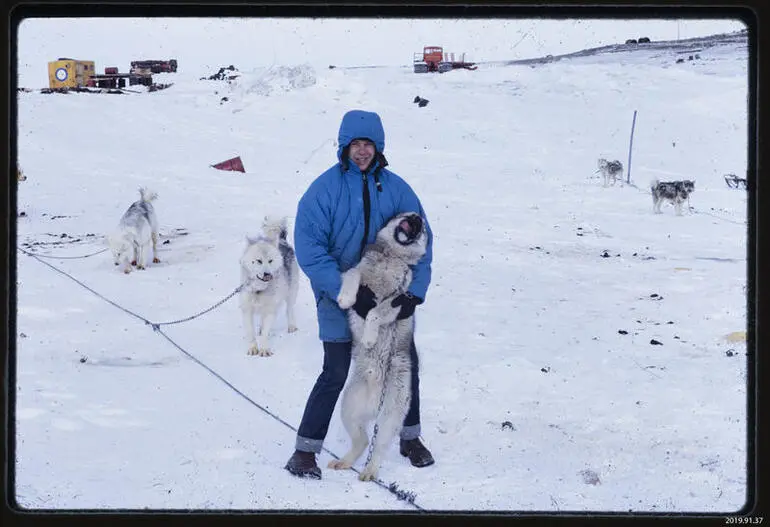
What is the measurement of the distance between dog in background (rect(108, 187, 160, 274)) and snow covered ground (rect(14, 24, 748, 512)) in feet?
0.89

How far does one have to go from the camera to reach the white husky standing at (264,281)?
5.53m

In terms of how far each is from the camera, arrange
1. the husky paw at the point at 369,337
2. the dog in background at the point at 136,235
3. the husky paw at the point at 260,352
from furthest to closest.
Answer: the dog in background at the point at 136,235 → the husky paw at the point at 260,352 → the husky paw at the point at 369,337

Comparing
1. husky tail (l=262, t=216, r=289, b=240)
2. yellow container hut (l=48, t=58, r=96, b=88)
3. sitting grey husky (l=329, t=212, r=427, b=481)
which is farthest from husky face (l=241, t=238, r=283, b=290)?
sitting grey husky (l=329, t=212, r=427, b=481)

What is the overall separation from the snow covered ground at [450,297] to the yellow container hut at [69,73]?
19 cm

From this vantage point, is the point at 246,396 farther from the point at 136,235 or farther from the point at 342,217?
the point at 136,235

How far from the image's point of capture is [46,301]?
480cm

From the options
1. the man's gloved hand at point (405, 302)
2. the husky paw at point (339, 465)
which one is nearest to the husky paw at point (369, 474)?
the husky paw at point (339, 465)

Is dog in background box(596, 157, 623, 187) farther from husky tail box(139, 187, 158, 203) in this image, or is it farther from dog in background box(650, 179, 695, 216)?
husky tail box(139, 187, 158, 203)

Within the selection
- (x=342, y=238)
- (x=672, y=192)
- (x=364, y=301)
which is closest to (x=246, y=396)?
(x=364, y=301)

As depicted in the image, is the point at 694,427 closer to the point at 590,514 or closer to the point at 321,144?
the point at 590,514

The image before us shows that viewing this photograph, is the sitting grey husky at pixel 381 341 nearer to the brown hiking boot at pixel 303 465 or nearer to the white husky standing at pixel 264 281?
the brown hiking boot at pixel 303 465

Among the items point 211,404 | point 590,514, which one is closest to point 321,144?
point 211,404

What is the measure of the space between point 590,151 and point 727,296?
4421 mm

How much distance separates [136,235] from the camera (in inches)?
296
